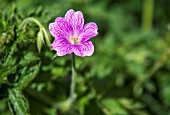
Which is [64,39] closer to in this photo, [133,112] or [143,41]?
[133,112]

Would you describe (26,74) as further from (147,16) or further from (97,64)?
(147,16)

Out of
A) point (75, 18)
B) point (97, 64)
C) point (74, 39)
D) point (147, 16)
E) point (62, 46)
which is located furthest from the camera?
Result: point (147, 16)

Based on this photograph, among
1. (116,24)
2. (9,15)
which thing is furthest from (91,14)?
(9,15)

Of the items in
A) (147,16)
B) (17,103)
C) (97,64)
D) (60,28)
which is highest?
(147,16)

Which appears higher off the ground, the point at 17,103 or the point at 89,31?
the point at 89,31

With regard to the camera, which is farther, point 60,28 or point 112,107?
point 112,107

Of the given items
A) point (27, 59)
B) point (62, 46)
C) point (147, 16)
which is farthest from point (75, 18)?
point (147, 16)

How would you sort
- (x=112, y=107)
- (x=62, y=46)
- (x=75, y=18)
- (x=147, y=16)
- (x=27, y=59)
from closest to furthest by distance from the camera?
(x=62, y=46) < (x=75, y=18) < (x=27, y=59) < (x=112, y=107) < (x=147, y=16)

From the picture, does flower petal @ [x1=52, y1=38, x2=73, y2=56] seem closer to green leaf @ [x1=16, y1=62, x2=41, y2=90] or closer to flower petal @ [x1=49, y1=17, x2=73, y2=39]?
flower petal @ [x1=49, y1=17, x2=73, y2=39]

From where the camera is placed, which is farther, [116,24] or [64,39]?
[116,24]
